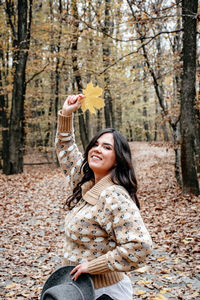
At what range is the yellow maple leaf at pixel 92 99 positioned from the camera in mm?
2248

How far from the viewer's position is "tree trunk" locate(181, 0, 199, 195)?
8234 mm

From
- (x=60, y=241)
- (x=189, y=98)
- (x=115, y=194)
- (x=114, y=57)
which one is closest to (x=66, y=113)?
(x=115, y=194)

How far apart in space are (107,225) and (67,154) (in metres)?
0.94

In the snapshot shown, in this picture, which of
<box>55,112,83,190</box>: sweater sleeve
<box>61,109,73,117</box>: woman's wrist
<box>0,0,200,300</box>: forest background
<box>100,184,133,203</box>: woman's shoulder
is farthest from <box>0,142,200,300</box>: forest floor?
<box>61,109,73,117</box>: woman's wrist

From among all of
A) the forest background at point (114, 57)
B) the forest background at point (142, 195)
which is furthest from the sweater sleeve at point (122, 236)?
the forest background at point (114, 57)

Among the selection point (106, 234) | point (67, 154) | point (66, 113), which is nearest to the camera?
point (106, 234)

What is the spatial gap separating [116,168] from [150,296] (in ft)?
9.14

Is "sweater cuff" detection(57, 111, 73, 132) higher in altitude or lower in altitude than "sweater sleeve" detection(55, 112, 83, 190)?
higher

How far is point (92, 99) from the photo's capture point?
229cm

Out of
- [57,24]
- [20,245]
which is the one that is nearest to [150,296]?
[20,245]

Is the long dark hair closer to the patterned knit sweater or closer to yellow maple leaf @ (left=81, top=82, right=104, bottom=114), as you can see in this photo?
the patterned knit sweater

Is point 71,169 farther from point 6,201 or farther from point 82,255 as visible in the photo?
point 6,201

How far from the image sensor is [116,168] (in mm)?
2100

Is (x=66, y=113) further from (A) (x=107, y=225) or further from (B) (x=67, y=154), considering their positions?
(A) (x=107, y=225)
